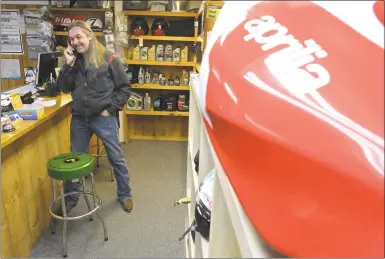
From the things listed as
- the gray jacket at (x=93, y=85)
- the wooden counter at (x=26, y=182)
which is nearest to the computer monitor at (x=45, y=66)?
the wooden counter at (x=26, y=182)

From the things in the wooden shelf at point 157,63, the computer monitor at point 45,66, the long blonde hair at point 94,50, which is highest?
the long blonde hair at point 94,50

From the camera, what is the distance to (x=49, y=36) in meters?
3.97

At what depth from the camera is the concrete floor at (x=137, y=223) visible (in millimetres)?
2232

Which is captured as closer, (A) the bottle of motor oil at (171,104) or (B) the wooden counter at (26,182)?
(B) the wooden counter at (26,182)

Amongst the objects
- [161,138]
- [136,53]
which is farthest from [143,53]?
[161,138]

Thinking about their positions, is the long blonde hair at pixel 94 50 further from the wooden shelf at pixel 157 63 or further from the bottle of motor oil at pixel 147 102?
the bottle of motor oil at pixel 147 102

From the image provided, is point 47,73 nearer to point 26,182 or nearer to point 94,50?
point 94,50

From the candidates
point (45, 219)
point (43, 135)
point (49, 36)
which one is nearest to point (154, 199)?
point (45, 219)

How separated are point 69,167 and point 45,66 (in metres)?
1.53

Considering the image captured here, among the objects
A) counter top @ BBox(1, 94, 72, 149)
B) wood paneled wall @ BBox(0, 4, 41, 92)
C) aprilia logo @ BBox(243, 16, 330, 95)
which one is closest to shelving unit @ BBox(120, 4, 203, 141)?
wood paneled wall @ BBox(0, 4, 41, 92)

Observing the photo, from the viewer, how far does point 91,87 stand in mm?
2438

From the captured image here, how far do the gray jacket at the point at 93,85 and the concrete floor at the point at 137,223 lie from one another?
90 centimetres

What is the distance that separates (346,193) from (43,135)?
2560mm

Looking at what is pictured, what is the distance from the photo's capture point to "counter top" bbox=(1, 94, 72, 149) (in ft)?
5.90
